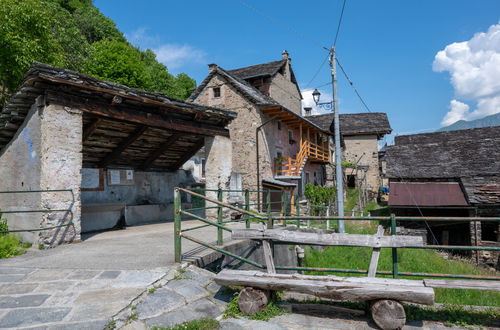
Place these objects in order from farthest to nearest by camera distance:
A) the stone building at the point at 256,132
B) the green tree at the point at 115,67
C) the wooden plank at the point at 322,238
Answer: the green tree at the point at 115,67, the stone building at the point at 256,132, the wooden plank at the point at 322,238

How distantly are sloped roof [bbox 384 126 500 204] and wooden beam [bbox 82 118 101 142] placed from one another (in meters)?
16.6

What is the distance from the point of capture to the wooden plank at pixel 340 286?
10.3ft

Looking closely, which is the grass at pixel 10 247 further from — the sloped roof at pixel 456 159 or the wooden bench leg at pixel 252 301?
the sloped roof at pixel 456 159

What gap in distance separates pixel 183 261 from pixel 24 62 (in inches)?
525

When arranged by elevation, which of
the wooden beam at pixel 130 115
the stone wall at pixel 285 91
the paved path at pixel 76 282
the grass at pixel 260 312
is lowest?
the grass at pixel 260 312

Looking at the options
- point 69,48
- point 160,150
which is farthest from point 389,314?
point 69,48

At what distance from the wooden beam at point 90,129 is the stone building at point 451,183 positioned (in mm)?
14554

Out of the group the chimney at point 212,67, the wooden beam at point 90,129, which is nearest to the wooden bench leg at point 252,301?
the wooden beam at point 90,129

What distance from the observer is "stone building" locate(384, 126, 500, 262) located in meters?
15.2

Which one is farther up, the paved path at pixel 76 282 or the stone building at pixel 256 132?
the stone building at pixel 256 132

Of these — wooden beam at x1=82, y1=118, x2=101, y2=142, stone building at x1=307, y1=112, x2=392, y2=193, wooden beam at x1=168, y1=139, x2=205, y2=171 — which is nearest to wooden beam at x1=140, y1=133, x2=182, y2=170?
wooden beam at x1=168, y1=139, x2=205, y2=171

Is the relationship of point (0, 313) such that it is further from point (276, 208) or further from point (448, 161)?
point (448, 161)

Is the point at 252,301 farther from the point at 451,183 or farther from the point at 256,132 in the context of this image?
the point at 451,183

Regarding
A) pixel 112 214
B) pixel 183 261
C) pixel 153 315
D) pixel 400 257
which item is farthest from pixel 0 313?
pixel 400 257
